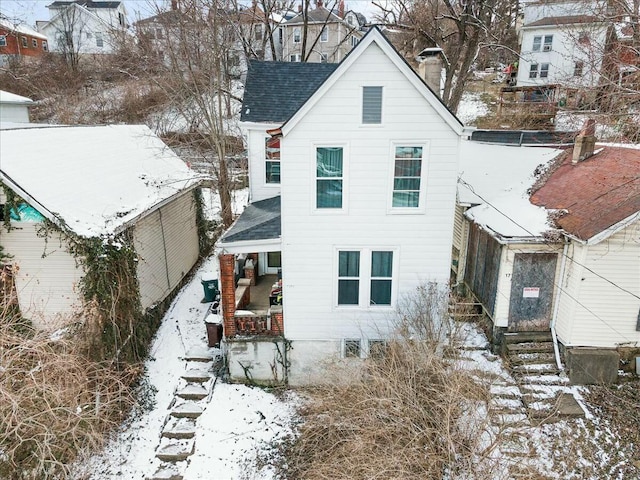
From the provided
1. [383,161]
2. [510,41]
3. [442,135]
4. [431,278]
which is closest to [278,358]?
[431,278]

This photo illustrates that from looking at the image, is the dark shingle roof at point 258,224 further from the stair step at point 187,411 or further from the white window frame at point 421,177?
the stair step at point 187,411

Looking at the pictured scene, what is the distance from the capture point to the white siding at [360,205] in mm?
10609

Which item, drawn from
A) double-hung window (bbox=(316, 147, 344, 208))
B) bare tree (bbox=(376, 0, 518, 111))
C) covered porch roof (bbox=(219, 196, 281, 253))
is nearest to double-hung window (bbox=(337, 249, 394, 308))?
double-hung window (bbox=(316, 147, 344, 208))

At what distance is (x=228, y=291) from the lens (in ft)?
39.9

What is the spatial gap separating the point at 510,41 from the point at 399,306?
44.1 metres

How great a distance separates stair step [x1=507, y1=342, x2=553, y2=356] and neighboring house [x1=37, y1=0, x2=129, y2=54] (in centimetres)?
4902

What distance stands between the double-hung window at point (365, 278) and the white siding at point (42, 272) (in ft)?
24.5

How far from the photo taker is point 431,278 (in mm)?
11789

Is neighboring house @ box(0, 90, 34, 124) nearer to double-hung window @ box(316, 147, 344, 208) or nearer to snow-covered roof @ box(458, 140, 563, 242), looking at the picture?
double-hung window @ box(316, 147, 344, 208)

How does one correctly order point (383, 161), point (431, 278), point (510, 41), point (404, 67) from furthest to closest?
point (510, 41), point (431, 278), point (383, 161), point (404, 67)

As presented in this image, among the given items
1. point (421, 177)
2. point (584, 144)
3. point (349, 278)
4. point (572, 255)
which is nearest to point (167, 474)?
point (349, 278)

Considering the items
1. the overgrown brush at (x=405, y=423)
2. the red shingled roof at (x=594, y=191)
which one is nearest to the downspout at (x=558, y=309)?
the red shingled roof at (x=594, y=191)

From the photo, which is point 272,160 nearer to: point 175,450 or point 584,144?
point 175,450

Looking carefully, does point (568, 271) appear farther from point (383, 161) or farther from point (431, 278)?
point (383, 161)
